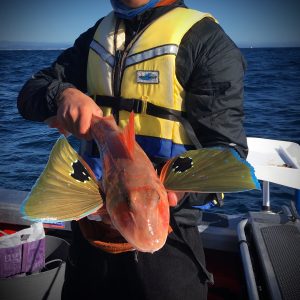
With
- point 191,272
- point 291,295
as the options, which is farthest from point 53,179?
point 291,295

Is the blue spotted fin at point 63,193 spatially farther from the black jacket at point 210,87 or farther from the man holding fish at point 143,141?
the black jacket at point 210,87

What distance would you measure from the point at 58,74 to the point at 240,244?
8.68 ft

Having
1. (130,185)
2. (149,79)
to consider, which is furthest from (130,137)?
(149,79)

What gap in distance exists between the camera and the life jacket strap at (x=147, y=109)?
8.73ft

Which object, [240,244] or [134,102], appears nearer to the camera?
[134,102]

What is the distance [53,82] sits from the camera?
2.85 m

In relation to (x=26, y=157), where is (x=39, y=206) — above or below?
above

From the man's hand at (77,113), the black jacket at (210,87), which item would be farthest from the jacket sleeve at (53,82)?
the man's hand at (77,113)

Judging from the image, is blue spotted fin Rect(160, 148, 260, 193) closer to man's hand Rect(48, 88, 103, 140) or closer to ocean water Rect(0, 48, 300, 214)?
man's hand Rect(48, 88, 103, 140)

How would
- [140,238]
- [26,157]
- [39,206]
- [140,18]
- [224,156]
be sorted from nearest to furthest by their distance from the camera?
[140,238], [39,206], [224,156], [140,18], [26,157]

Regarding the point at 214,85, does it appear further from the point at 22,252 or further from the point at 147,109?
the point at 22,252

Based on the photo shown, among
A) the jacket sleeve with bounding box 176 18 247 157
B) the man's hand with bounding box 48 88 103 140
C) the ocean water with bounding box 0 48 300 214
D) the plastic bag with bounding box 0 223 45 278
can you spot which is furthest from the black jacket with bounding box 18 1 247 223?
the ocean water with bounding box 0 48 300 214

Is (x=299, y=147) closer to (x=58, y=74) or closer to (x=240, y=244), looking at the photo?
(x=240, y=244)

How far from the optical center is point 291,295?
3004mm
